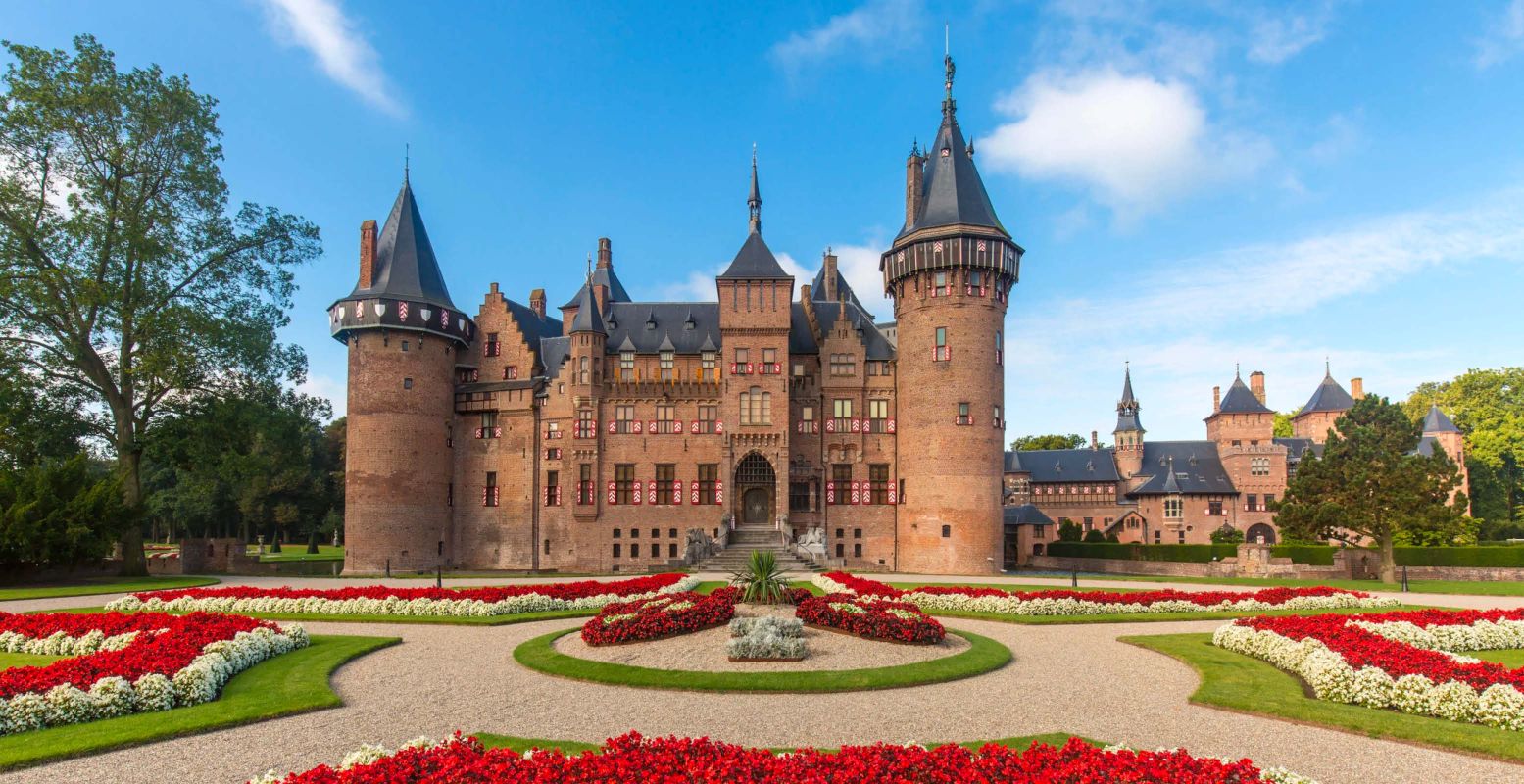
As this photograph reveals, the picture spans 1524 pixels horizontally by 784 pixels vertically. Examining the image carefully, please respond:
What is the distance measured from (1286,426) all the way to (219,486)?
99.7 metres

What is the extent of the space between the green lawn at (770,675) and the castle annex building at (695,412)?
29204 mm

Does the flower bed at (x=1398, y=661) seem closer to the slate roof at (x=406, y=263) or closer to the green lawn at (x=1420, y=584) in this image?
the green lawn at (x=1420, y=584)

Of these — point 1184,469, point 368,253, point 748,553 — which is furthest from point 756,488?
point 1184,469

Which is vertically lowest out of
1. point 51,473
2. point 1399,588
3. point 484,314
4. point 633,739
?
point 1399,588

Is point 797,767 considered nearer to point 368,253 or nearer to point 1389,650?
point 1389,650

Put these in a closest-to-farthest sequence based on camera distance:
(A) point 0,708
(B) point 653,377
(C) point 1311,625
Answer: (A) point 0,708
(C) point 1311,625
(B) point 653,377

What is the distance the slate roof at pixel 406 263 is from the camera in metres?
45.1

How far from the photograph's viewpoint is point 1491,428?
237ft

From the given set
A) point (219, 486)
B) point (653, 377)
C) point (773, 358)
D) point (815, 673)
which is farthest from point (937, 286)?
point (219, 486)

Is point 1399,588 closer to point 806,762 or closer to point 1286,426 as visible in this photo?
point 806,762

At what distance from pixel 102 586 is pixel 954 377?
1394 inches

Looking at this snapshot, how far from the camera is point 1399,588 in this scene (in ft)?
106

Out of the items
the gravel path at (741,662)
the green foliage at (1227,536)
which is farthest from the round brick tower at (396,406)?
the green foliage at (1227,536)

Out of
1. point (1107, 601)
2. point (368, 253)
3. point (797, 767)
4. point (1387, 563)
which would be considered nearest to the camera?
point (797, 767)
